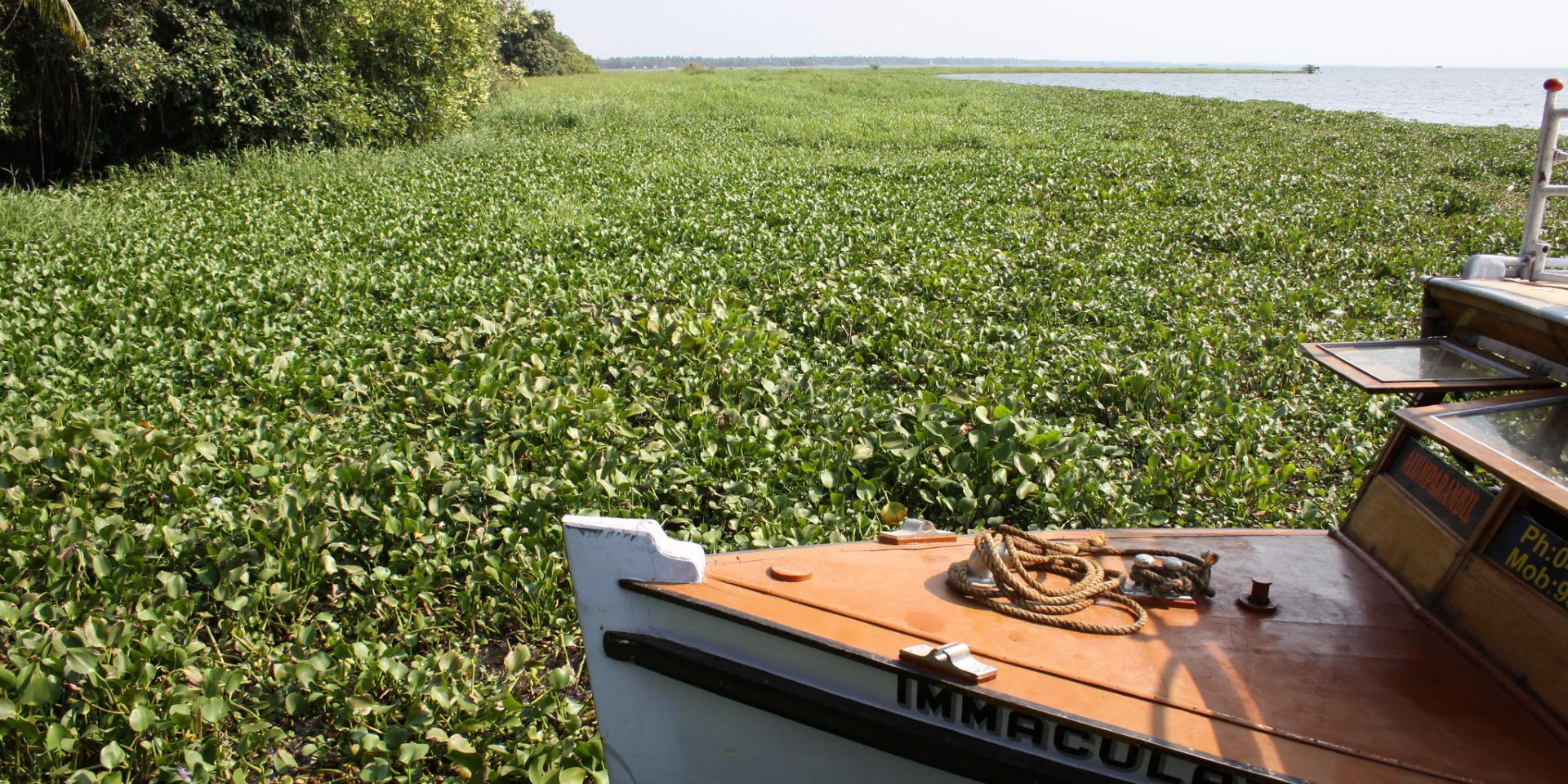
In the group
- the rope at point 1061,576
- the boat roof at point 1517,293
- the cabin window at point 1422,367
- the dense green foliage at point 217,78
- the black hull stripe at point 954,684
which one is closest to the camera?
the black hull stripe at point 954,684

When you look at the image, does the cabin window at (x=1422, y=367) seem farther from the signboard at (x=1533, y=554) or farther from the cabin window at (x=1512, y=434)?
the signboard at (x=1533, y=554)

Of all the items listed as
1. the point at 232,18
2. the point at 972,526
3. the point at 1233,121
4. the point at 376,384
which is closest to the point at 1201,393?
the point at 972,526

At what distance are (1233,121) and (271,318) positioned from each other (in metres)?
25.2

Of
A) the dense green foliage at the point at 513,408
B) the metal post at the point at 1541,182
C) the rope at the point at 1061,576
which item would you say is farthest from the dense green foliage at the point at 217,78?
the metal post at the point at 1541,182

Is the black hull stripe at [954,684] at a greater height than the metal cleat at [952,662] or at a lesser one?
lesser

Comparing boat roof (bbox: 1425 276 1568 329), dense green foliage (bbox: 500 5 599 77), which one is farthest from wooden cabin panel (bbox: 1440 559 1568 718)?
dense green foliage (bbox: 500 5 599 77)

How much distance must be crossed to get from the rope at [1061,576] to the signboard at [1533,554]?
703 mm

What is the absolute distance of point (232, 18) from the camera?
47.8 ft

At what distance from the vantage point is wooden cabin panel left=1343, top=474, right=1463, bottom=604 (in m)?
2.77

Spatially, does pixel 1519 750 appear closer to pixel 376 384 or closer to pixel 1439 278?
pixel 1439 278

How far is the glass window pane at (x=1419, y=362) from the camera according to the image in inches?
115

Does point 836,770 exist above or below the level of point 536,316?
below

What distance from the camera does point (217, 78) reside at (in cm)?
1423

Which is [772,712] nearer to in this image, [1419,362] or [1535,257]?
[1419,362]
